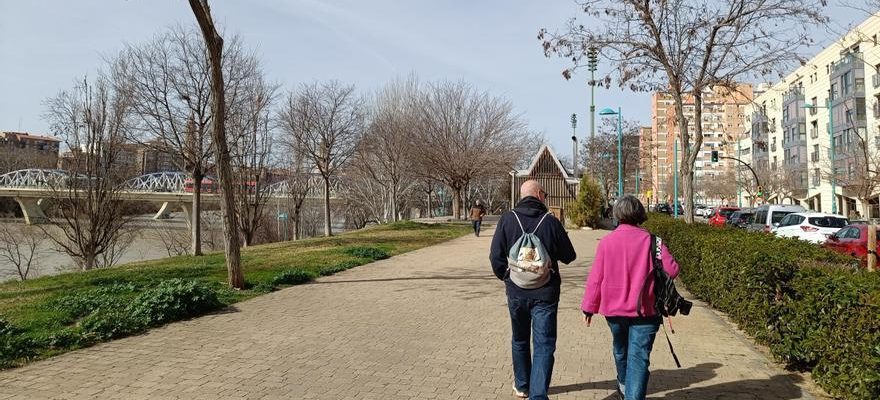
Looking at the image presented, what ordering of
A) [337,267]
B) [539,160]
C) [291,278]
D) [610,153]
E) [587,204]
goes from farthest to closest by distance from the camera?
[610,153]
[539,160]
[587,204]
[337,267]
[291,278]

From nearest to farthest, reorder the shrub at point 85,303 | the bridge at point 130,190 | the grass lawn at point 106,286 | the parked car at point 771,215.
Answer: the grass lawn at point 106,286, the shrub at point 85,303, the bridge at point 130,190, the parked car at point 771,215

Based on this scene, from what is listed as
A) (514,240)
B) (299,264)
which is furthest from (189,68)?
(514,240)

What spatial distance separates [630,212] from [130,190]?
31.8 meters

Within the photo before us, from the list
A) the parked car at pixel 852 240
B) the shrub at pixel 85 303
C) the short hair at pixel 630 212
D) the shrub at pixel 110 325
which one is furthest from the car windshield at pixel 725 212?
the shrub at pixel 110 325

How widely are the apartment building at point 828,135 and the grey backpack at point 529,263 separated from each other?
34597 mm

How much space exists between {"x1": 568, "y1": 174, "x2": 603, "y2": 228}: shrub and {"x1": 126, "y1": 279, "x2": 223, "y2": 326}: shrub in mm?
25445

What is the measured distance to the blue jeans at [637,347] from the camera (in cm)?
399

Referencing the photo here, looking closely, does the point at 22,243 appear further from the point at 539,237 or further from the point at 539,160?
the point at 539,237

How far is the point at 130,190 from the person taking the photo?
101 feet

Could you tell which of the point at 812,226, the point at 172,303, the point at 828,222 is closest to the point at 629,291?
the point at 172,303

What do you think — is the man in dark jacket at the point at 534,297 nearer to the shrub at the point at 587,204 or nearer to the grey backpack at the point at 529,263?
the grey backpack at the point at 529,263

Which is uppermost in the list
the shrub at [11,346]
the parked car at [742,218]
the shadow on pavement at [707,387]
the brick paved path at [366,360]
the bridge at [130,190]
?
the bridge at [130,190]

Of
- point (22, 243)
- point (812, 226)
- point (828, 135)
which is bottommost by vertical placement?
point (22, 243)

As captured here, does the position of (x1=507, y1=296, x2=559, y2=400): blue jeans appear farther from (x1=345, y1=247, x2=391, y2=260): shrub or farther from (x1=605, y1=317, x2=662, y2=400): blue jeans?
(x1=345, y1=247, x2=391, y2=260): shrub
